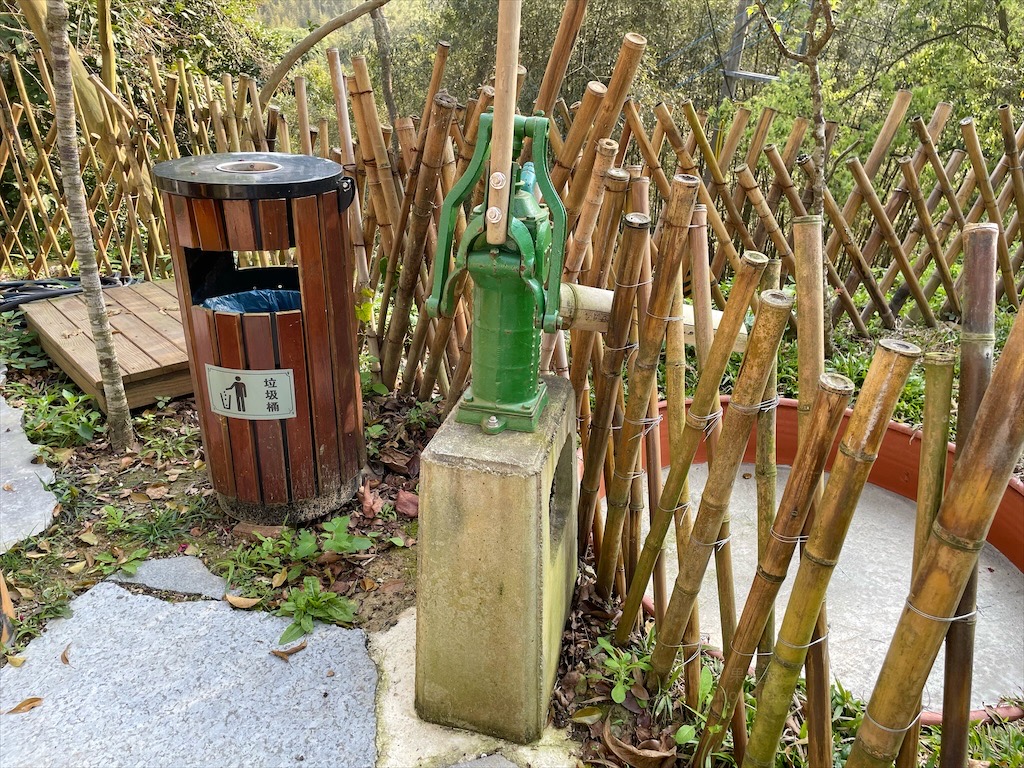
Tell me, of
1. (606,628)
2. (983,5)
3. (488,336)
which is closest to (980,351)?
(488,336)

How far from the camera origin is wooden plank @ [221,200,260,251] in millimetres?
2201

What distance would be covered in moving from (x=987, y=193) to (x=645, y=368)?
3.20 meters

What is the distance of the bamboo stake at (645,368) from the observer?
63.0 inches

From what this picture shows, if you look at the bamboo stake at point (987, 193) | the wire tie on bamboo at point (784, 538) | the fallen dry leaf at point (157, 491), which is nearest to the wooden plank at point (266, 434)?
the fallen dry leaf at point (157, 491)

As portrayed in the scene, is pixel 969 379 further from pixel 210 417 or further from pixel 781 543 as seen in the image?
pixel 210 417

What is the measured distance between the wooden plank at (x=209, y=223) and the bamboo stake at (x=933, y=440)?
201 centimetres

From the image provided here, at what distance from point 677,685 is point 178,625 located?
1.58 metres

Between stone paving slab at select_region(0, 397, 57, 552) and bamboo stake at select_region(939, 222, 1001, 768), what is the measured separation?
2.87 metres

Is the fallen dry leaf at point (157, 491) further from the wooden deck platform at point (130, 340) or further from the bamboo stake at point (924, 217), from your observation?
the bamboo stake at point (924, 217)

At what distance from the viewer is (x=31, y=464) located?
A: 2.92 metres

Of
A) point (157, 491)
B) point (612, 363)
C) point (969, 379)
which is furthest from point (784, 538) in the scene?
point (157, 491)

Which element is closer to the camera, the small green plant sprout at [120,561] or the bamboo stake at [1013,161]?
the small green plant sprout at [120,561]

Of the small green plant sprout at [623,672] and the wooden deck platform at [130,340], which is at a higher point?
the wooden deck platform at [130,340]

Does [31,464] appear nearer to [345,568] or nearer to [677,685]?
[345,568]
